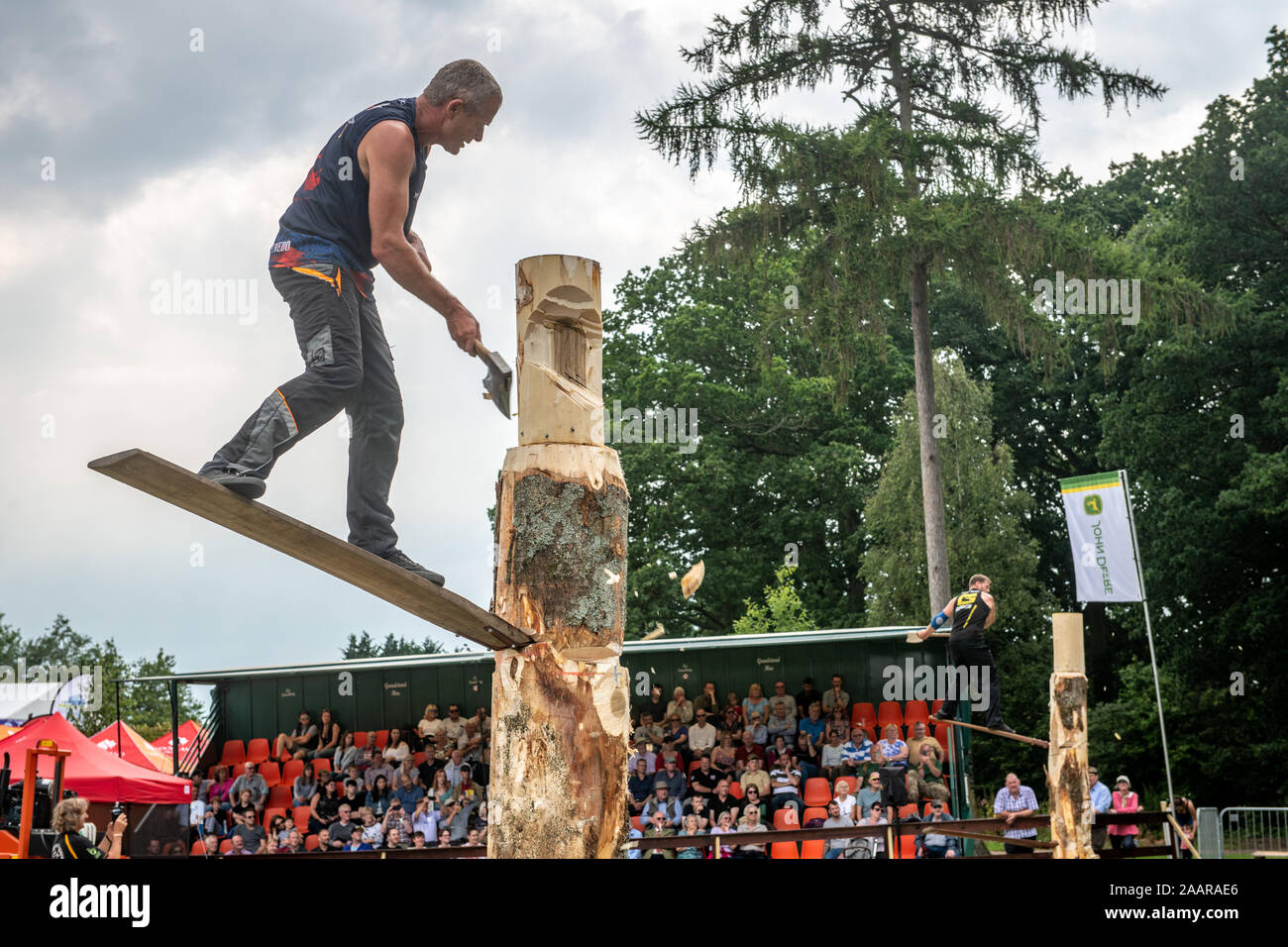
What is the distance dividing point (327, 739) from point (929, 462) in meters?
9.46

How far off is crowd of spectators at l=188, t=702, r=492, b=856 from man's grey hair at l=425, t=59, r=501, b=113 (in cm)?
1005

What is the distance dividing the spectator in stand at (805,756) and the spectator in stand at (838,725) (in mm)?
211

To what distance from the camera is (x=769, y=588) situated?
2681 centimetres

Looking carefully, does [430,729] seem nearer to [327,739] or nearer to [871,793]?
[327,739]

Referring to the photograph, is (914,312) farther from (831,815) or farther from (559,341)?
(559,341)

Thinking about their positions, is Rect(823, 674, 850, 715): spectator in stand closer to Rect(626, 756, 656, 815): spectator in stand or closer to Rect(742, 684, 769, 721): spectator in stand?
Rect(742, 684, 769, 721): spectator in stand

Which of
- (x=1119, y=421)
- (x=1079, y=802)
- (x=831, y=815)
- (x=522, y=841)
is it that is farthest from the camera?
(x=1119, y=421)

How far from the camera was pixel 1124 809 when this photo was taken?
11852 millimetres

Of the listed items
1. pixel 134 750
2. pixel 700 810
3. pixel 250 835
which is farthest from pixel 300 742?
pixel 700 810

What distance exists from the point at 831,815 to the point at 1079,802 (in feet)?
10.6

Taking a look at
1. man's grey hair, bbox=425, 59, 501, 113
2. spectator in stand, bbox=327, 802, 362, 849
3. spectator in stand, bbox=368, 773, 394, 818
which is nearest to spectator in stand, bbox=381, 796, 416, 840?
spectator in stand, bbox=327, 802, 362, 849

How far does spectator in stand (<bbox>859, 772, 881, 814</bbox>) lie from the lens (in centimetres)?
1178
